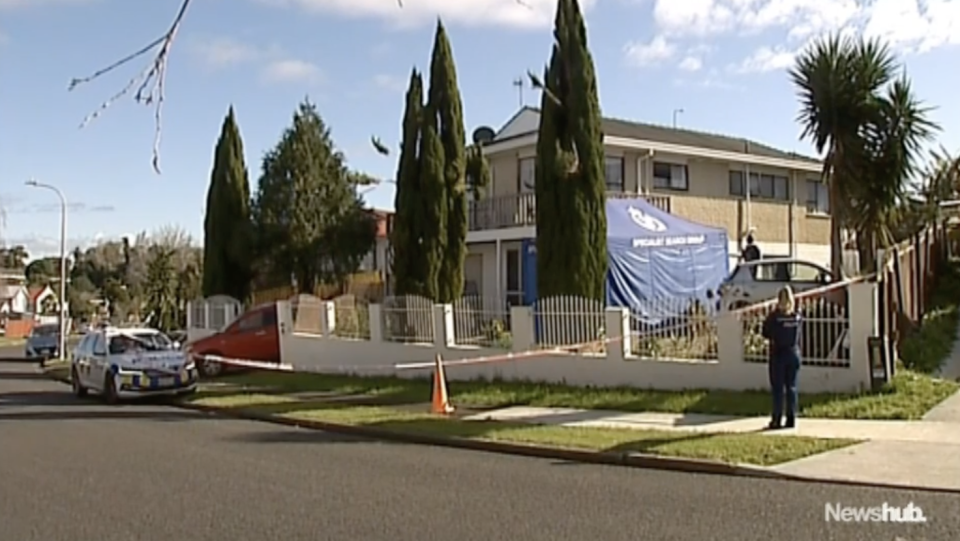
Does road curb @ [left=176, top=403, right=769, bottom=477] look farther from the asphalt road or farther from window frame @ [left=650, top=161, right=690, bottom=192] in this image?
window frame @ [left=650, top=161, right=690, bottom=192]

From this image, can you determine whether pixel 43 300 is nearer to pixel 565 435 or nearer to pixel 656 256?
pixel 656 256

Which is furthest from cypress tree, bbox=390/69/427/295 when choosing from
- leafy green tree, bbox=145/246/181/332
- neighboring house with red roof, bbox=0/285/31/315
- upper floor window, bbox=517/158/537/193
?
neighboring house with red roof, bbox=0/285/31/315

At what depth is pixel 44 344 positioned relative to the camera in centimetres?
4288

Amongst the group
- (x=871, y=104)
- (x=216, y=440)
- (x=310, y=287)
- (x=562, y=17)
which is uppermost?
(x=562, y=17)

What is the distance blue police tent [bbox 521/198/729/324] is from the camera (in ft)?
75.4

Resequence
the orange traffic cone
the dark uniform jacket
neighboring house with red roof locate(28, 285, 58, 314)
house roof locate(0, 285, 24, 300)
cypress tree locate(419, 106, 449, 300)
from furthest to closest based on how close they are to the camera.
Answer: neighboring house with red roof locate(28, 285, 58, 314)
house roof locate(0, 285, 24, 300)
cypress tree locate(419, 106, 449, 300)
the orange traffic cone
the dark uniform jacket

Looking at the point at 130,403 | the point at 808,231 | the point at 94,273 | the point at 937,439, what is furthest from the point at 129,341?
the point at 94,273

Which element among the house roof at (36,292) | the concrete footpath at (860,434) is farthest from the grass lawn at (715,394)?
the house roof at (36,292)

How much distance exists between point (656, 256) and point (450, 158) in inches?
211

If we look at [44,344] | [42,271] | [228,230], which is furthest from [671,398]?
[42,271]

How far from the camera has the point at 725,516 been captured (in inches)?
324

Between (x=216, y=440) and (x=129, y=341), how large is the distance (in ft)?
29.5

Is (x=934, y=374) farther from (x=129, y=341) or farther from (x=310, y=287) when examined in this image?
(x=310, y=287)

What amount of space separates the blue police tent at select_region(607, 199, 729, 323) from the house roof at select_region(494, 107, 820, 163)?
444 centimetres
